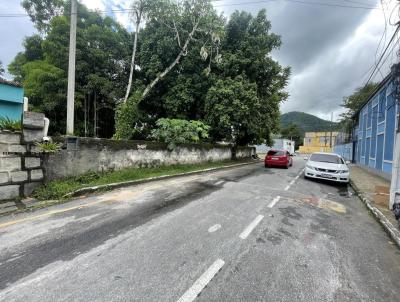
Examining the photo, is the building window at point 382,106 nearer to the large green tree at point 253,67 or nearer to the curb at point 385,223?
the large green tree at point 253,67

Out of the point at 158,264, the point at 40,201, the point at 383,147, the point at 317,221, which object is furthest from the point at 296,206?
the point at 383,147

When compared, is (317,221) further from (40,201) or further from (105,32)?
(105,32)

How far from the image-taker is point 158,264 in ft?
10.4

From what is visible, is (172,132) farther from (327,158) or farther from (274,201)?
(327,158)

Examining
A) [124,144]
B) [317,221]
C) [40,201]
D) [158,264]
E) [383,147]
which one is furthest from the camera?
[383,147]

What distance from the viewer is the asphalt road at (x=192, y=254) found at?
2.66 m

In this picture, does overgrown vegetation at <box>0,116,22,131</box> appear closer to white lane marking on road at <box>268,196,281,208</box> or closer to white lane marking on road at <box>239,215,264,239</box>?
white lane marking on road at <box>239,215,264,239</box>

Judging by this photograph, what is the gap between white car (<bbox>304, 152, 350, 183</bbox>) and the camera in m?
11.0

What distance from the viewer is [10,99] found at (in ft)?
42.3

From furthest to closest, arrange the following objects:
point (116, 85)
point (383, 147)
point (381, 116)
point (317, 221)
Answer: point (116, 85), point (381, 116), point (383, 147), point (317, 221)

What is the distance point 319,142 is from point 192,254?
263 feet

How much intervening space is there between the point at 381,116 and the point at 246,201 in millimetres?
13990

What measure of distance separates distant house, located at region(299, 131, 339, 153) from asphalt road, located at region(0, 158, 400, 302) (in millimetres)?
71274

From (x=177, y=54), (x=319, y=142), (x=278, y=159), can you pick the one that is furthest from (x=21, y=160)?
(x=319, y=142)
